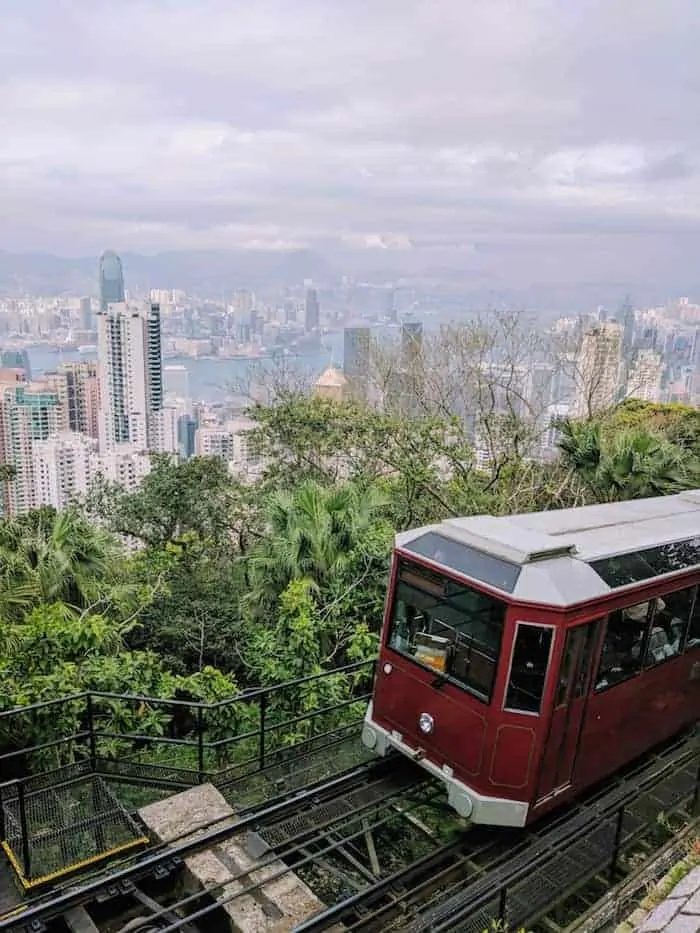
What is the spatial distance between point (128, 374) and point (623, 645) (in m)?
25.4

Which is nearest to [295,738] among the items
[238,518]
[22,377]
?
[238,518]

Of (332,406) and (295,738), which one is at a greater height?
(332,406)

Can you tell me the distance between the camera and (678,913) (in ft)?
13.5

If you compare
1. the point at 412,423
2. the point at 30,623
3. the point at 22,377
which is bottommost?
the point at 22,377

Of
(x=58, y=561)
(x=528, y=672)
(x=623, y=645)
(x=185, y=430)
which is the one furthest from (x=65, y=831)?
(x=185, y=430)

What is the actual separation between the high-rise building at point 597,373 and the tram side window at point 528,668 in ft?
42.1

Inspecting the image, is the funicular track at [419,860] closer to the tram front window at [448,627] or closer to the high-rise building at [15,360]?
the tram front window at [448,627]

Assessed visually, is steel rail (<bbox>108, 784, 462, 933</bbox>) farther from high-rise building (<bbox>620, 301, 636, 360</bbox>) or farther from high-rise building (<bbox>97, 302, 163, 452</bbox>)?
high-rise building (<bbox>97, 302, 163, 452</bbox>)

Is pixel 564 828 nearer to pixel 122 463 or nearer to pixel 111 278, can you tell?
pixel 122 463

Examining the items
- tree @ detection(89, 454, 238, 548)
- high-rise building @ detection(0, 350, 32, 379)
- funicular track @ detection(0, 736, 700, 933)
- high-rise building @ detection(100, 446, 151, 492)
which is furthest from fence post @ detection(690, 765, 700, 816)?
high-rise building @ detection(0, 350, 32, 379)

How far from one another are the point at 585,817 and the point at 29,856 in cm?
434

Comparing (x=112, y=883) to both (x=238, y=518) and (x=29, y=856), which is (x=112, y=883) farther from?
(x=238, y=518)

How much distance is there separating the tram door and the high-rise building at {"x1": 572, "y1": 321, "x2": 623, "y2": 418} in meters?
12.5

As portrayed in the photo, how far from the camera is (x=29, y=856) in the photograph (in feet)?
17.6
